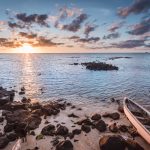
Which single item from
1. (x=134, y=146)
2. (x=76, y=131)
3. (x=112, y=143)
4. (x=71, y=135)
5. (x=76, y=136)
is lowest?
(x=76, y=136)

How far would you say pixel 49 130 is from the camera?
1975 centimetres

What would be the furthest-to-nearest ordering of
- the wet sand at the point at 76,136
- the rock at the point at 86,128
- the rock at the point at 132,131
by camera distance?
the rock at the point at 86,128, the rock at the point at 132,131, the wet sand at the point at 76,136

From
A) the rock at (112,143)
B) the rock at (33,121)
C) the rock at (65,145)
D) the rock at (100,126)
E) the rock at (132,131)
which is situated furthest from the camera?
the rock at (33,121)

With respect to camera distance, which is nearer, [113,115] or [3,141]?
[3,141]

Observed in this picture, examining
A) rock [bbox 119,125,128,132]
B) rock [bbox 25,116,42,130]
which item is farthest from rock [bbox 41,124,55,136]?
rock [bbox 119,125,128,132]

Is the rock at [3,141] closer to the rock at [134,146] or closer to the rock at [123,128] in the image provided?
the rock at [134,146]

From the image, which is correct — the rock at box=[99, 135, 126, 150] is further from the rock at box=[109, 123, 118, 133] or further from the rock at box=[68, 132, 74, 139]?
the rock at box=[109, 123, 118, 133]

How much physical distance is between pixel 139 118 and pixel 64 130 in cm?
782

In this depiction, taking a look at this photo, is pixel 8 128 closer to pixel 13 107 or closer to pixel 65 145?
pixel 65 145

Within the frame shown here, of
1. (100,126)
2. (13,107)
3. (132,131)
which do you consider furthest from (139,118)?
(13,107)

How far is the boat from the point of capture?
58.0 ft

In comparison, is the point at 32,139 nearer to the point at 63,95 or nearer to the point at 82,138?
the point at 82,138

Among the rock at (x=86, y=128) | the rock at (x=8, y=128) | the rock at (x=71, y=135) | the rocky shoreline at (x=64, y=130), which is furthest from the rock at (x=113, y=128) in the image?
the rock at (x=8, y=128)

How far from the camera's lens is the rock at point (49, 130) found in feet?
62.3
